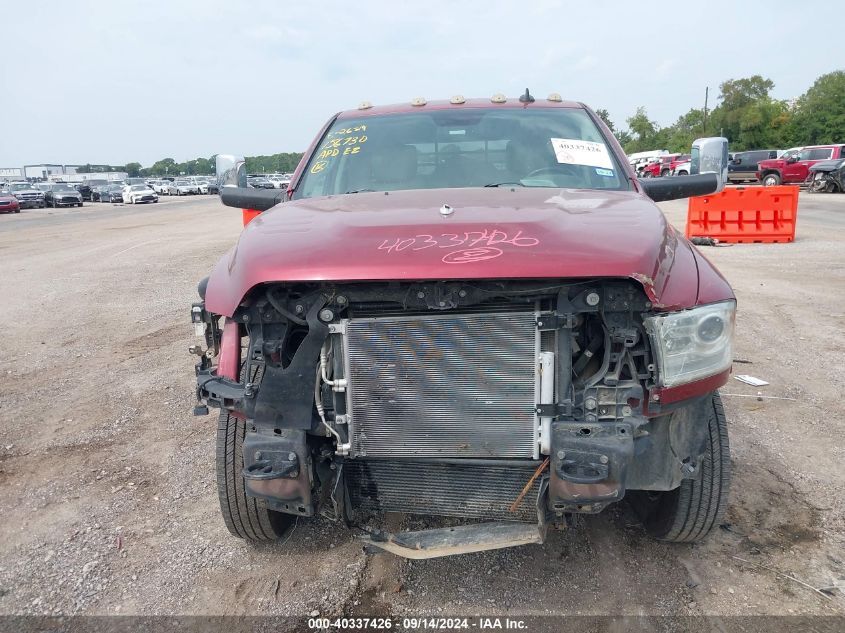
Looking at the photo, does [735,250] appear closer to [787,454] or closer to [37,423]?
[787,454]

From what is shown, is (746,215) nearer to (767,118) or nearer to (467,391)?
(467,391)

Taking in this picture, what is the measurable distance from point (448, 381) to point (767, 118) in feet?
233

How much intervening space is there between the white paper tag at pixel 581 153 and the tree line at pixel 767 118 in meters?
49.5

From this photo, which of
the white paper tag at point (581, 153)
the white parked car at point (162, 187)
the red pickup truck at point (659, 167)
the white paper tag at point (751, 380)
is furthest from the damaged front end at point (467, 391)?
the white parked car at point (162, 187)

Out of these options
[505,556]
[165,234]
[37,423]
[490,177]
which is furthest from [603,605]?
[165,234]

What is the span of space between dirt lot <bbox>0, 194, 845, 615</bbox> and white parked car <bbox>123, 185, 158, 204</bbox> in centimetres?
4171

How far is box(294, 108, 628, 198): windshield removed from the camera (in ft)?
11.4

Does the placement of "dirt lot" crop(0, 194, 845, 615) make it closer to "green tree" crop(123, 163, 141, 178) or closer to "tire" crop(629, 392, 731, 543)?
"tire" crop(629, 392, 731, 543)

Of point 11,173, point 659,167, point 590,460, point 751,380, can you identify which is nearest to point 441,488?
point 590,460

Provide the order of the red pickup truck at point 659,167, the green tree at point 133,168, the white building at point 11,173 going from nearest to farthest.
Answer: the red pickup truck at point 659,167 → the white building at point 11,173 → the green tree at point 133,168

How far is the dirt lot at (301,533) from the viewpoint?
2713 millimetres

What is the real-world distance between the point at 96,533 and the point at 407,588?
158 centimetres

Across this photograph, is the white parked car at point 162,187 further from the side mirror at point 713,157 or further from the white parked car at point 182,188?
the side mirror at point 713,157

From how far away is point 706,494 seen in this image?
2.78m
